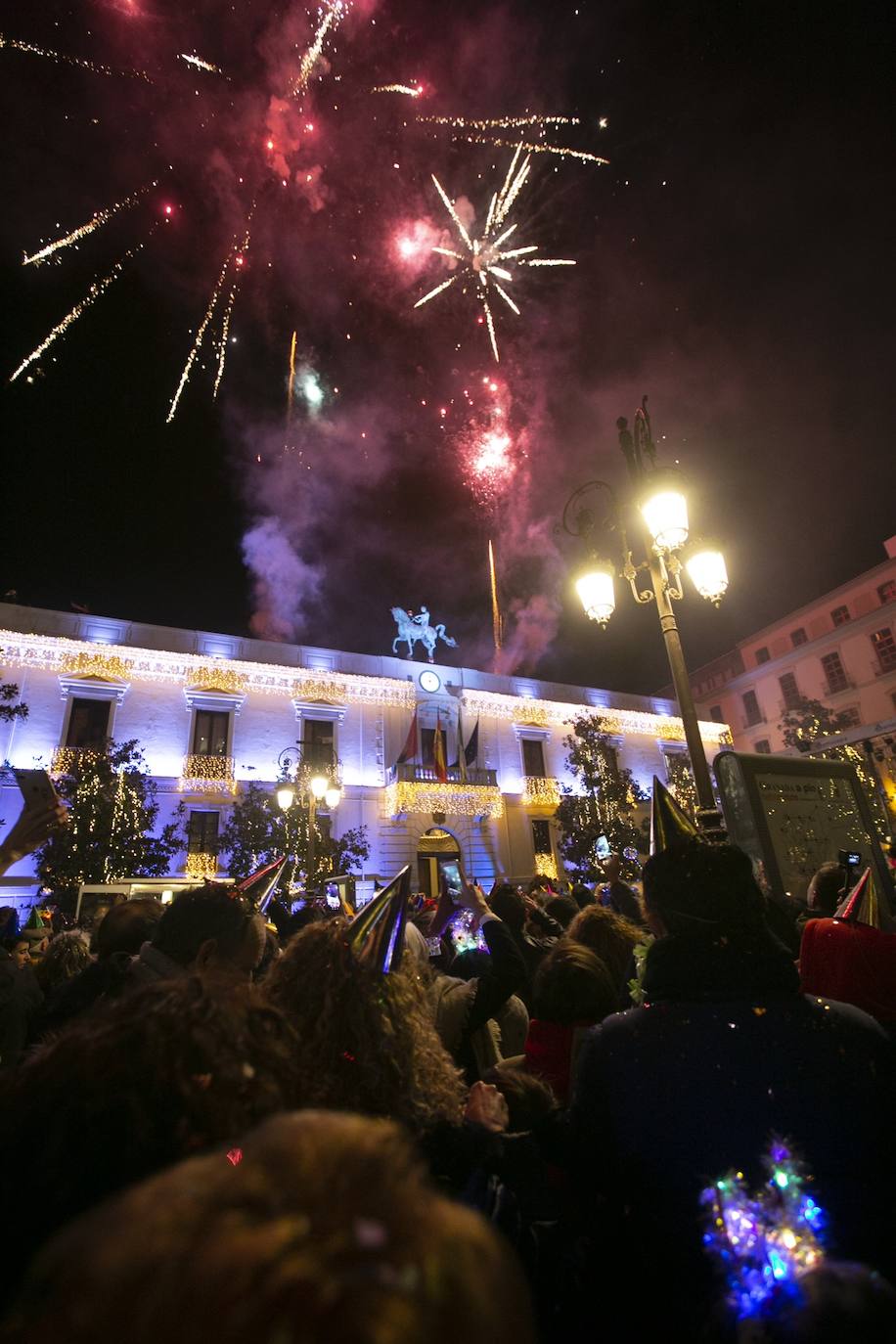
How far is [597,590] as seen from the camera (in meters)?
7.25

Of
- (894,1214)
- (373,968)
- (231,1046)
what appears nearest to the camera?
(231,1046)

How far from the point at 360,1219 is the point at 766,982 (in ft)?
5.21

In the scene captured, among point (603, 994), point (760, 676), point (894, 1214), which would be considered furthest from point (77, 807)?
point (760, 676)

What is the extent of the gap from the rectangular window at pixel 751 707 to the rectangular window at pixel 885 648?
842 cm

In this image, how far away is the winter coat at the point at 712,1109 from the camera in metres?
1.51

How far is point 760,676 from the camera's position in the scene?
4106 cm

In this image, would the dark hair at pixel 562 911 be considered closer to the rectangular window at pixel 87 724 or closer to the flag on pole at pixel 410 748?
the flag on pole at pixel 410 748

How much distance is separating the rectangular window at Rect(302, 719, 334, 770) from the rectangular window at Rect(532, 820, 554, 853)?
968 cm

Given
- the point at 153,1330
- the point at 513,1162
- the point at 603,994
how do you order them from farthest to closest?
the point at 603,994
the point at 513,1162
the point at 153,1330

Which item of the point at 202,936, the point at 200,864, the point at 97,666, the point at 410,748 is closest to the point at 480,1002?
the point at 202,936

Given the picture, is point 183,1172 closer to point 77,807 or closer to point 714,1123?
point 714,1123

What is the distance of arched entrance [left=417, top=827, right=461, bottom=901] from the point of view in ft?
82.5

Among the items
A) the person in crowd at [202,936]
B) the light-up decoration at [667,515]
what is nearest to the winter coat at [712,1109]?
the person in crowd at [202,936]

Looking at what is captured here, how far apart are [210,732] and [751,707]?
3401 cm
